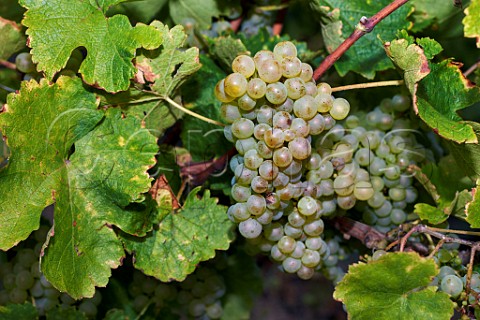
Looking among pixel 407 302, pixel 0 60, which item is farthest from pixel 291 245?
pixel 0 60

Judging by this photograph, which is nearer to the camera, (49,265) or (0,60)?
(49,265)

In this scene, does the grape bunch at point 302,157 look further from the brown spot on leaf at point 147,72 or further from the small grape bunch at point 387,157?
the brown spot on leaf at point 147,72

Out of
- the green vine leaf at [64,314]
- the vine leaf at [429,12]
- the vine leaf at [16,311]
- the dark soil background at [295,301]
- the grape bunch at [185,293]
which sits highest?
the vine leaf at [429,12]

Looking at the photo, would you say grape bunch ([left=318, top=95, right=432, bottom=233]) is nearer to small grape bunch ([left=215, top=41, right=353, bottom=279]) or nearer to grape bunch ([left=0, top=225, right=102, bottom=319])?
small grape bunch ([left=215, top=41, right=353, bottom=279])

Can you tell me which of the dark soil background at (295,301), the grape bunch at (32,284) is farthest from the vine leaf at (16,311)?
the dark soil background at (295,301)

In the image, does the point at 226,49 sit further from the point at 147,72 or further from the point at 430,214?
the point at 430,214

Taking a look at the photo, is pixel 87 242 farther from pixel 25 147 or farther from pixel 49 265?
pixel 25 147
